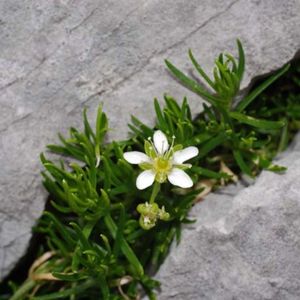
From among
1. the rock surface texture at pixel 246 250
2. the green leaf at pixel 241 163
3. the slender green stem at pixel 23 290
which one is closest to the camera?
the rock surface texture at pixel 246 250

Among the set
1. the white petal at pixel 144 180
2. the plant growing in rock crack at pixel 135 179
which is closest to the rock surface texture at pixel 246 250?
the plant growing in rock crack at pixel 135 179

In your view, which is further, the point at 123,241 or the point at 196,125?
the point at 196,125

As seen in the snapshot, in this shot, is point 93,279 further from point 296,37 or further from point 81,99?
point 296,37

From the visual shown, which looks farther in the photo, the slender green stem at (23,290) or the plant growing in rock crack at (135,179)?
the slender green stem at (23,290)

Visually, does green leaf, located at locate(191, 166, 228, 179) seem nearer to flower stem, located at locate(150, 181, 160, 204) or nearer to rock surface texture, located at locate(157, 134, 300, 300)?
rock surface texture, located at locate(157, 134, 300, 300)

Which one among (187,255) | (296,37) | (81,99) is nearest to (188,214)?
(187,255)

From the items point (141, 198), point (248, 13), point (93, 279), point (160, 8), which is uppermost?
point (160, 8)

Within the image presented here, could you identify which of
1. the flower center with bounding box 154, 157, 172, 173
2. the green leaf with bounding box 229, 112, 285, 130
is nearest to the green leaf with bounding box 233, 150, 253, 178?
the green leaf with bounding box 229, 112, 285, 130

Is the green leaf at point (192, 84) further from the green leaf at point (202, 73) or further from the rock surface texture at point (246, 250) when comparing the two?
the rock surface texture at point (246, 250)

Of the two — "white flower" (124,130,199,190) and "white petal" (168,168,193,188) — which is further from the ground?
"white flower" (124,130,199,190)
